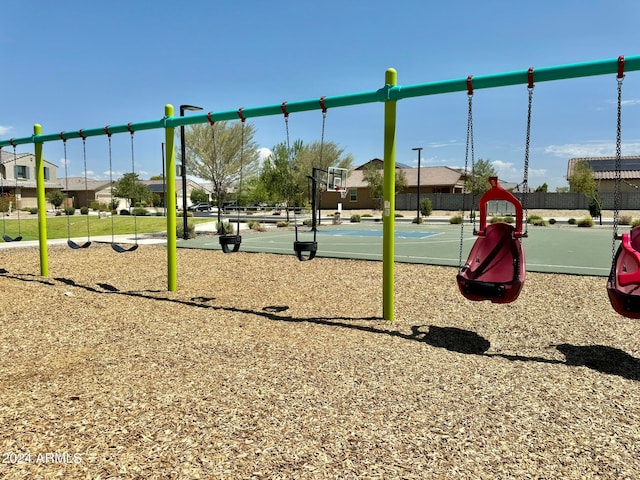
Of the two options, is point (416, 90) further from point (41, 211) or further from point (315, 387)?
point (41, 211)

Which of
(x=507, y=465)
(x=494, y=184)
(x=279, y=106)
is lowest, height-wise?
(x=507, y=465)

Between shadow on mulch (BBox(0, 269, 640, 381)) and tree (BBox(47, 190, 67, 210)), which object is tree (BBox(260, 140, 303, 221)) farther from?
shadow on mulch (BBox(0, 269, 640, 381))

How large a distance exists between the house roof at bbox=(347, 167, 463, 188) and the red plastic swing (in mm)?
47764

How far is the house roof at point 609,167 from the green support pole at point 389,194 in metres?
51.5

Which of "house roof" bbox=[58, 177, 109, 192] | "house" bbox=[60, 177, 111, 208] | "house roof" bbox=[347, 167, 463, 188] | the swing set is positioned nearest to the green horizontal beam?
the swing set

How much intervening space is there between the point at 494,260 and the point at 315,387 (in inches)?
111

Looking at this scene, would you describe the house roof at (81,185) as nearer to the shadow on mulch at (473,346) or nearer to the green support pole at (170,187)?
the green support pole at (170,187)

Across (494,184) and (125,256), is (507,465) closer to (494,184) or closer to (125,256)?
(494,184)

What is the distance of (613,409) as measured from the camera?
→ 3.34 metres

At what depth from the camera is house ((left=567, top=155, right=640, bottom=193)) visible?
158ft

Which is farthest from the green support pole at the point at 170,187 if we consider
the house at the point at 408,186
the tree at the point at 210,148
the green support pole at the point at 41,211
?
the house at the point at 408,186

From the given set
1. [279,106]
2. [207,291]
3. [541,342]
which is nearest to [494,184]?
[541,342]

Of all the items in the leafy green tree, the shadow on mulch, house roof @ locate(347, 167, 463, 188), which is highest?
house roof @ locate(347, 167, 463, 188)

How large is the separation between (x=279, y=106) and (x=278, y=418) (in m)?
4.45
